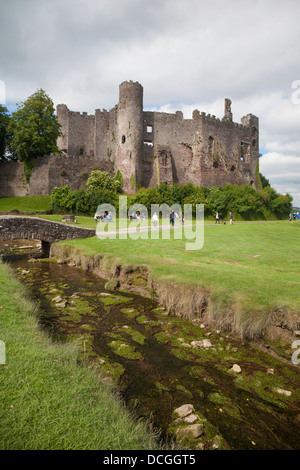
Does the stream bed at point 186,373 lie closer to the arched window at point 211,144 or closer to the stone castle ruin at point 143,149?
the stone castle ruin at point 143,149

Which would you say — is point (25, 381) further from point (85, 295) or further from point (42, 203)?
point (42, 203)

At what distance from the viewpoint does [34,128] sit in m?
40.1

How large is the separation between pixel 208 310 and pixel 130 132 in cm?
4117

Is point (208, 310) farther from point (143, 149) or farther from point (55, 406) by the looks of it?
point (143, 149)

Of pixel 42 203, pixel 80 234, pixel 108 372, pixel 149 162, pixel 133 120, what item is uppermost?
pixel 133 120

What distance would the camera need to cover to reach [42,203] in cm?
3706

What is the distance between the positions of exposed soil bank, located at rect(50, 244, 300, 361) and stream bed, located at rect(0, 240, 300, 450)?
0.95 ft

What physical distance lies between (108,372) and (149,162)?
44.5 meters

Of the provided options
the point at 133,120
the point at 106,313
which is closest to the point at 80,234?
the point at 106,313

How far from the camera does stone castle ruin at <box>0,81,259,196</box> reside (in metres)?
41.8

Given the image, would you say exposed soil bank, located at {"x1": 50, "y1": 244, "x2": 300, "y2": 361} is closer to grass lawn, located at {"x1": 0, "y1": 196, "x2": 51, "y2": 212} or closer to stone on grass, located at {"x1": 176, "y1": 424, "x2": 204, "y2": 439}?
stone on grass, located at {"x1": 176, "y1": 424, "x2": 204, "y2": 439}

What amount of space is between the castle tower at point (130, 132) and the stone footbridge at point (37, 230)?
83.1 ft

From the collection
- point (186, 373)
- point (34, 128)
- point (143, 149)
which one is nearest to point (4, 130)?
point (34, 128)

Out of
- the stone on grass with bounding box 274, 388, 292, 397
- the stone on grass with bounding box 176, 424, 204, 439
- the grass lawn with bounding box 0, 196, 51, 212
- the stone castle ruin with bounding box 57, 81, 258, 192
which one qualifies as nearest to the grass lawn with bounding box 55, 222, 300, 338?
the stone on grass with bounding box 274, 388, 292, 397
